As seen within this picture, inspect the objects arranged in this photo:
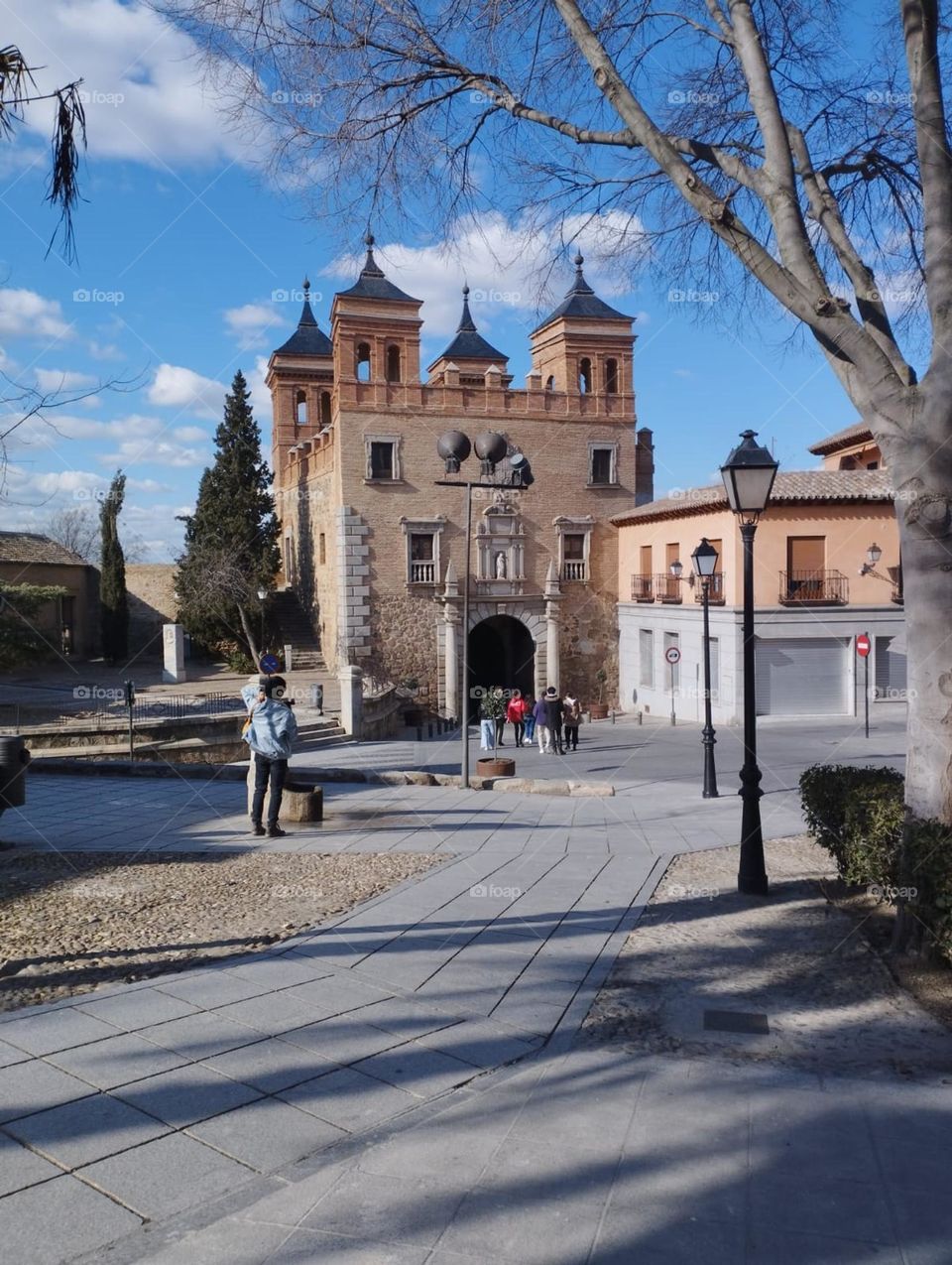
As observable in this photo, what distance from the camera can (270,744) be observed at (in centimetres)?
830

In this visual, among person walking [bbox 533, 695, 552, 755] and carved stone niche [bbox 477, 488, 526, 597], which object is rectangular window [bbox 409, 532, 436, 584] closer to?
carved stone niche [bbox 477, 488, 526, 597]

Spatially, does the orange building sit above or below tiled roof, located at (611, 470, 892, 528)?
below

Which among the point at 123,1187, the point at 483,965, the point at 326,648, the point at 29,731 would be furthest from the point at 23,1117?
the point at 326,648

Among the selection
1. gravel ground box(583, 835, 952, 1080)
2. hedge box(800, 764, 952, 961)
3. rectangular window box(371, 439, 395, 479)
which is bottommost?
gravel ground box(583, 835, 952, 1080)

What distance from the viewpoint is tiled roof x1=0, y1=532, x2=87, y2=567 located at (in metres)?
31.7

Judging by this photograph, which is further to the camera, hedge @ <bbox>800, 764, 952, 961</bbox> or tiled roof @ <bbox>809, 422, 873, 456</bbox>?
tiled roof @ <bbox>809, 422, 873, 456</bbox>

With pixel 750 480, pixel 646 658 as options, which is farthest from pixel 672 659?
pixel 750 480

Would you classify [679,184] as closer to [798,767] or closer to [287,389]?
[798,767]

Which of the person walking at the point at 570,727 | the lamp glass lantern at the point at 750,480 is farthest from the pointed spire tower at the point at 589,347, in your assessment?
the lamp glass lantern at the point at 750,480

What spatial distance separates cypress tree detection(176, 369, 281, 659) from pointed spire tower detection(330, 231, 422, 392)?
5.12 m

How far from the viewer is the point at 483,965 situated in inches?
204

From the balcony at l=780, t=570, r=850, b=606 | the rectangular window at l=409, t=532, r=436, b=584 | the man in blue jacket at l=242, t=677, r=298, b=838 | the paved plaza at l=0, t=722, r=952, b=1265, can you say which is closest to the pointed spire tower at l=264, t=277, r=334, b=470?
the rectangular window at l=409, t=532, r=436, b=584

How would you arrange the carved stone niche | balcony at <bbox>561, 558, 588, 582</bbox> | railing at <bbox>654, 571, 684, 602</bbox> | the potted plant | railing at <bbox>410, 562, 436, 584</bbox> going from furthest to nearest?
balcony at <bbox>561, 558, 588, 582</bbox> → the potted plant → the carved stone niche → railing at <bbox>410, 562, 436, 584</bbox> → railing at <bbox>654, 571, 684, 602</bbox>

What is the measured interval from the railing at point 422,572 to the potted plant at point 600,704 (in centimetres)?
638
